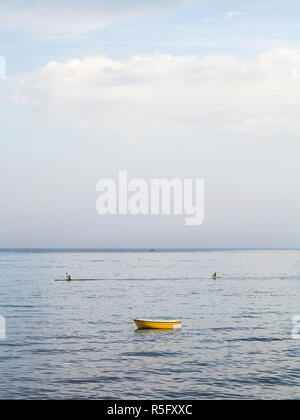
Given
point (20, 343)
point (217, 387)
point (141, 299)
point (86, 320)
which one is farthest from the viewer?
point (141, 299)

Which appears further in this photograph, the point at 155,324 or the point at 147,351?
the point at 155,324

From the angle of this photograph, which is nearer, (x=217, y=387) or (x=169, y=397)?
(x=169, y=397)

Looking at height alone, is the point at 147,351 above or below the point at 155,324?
below

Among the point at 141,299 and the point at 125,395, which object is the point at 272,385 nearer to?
the point at 125,395

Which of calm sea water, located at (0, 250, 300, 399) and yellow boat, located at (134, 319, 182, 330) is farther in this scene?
yellow boat, located at (134, 319, 182, 330)

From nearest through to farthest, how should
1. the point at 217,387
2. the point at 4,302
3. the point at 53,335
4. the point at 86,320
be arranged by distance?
the point at 217,387
the point at 53,335
the point at 86,320
the point at 4,302

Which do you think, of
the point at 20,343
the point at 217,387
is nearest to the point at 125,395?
the point at 217,387

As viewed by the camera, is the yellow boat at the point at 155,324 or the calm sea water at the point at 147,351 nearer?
the calm sea water at the point at 147,351

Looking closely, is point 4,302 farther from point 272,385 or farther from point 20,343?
point 272,385

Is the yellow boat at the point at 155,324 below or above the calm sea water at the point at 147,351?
above

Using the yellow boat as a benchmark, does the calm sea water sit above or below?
below

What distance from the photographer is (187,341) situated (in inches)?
1610

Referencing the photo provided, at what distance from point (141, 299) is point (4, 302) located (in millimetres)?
21259

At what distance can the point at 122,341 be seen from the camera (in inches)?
1603
